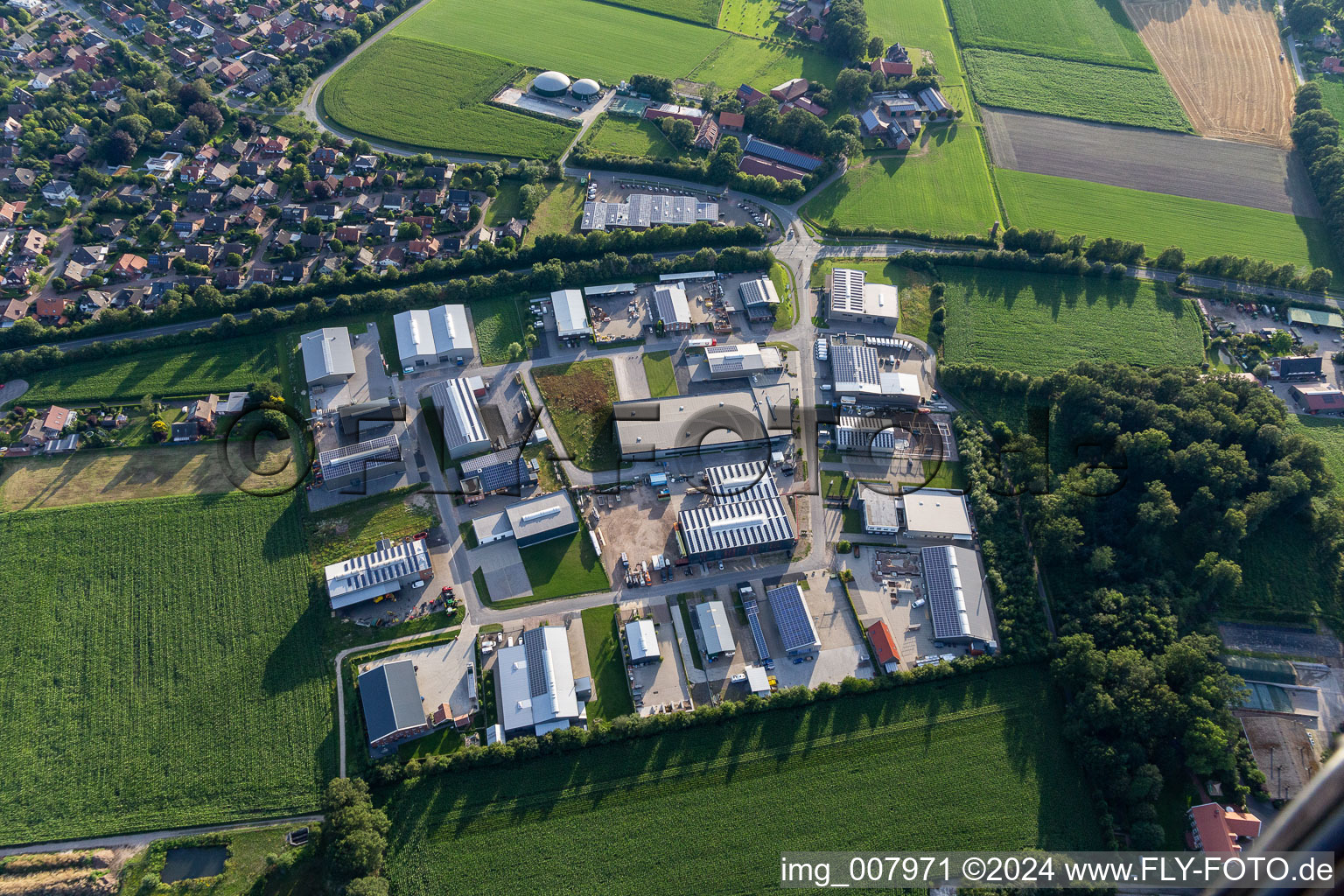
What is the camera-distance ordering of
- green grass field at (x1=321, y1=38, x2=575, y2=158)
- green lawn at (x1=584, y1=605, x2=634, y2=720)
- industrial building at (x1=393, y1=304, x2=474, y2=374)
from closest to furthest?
green lawn at (x1=584, y1=605, x2=634, y2=720) < industrial building at (x1=393, y1=304, x2=474, y2=374) < green grass field at (x1=321, y1=38, x2=575, y2=158)

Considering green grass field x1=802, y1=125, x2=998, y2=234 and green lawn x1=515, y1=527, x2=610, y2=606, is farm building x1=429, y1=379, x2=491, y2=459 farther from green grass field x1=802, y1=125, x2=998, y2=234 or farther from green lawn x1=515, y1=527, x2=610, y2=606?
green grass field x1=802, y1=125, x2=998, y2=234

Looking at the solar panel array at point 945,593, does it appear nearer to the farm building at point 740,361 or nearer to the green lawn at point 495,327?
the farm building at point 740,361

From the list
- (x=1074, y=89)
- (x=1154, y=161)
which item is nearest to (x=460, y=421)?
(x=1154, y=161)

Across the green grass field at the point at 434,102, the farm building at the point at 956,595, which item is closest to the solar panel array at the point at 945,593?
the farm building at the point at 956,595

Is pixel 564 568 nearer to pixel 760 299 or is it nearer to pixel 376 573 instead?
pixel 376 573

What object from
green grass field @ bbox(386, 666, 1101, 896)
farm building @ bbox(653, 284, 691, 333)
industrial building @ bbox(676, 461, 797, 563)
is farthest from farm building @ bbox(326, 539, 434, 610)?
farm building @ bbox(653, 284, 691, 333)
